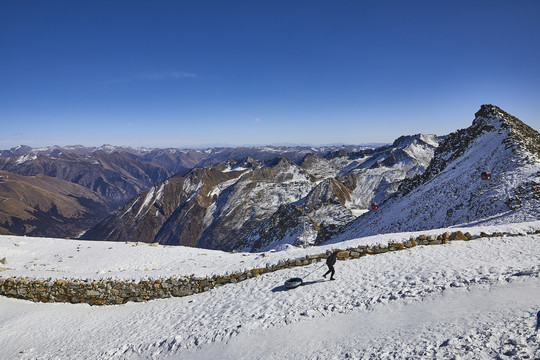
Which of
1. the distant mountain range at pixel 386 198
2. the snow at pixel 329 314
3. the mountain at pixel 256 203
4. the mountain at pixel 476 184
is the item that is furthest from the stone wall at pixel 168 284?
the mountain at pixel 256 203

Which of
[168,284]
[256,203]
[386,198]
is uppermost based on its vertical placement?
[168,284]

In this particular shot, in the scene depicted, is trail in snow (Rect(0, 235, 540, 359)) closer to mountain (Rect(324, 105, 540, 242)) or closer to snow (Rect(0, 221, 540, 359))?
snow (Rect(0, 221, 540, 359))

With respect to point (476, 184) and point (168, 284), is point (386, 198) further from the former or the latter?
point (168, 284)

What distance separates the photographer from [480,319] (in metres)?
8.90

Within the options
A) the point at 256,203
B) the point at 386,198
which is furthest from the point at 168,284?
the point at 256,203

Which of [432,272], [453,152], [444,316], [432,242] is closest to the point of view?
[444,316]

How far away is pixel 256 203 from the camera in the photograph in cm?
13975

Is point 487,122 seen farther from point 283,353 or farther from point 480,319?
point 283,353

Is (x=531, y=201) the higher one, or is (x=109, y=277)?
(x=531, y=201)

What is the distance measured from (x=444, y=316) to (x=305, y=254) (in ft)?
30.6

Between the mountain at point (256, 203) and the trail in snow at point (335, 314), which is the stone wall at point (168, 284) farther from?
the mountain at point (256, 203)

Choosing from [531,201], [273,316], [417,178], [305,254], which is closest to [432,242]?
[305,254]

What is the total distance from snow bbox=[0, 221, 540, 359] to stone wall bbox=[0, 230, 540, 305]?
0.51 metres

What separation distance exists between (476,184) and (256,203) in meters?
114
